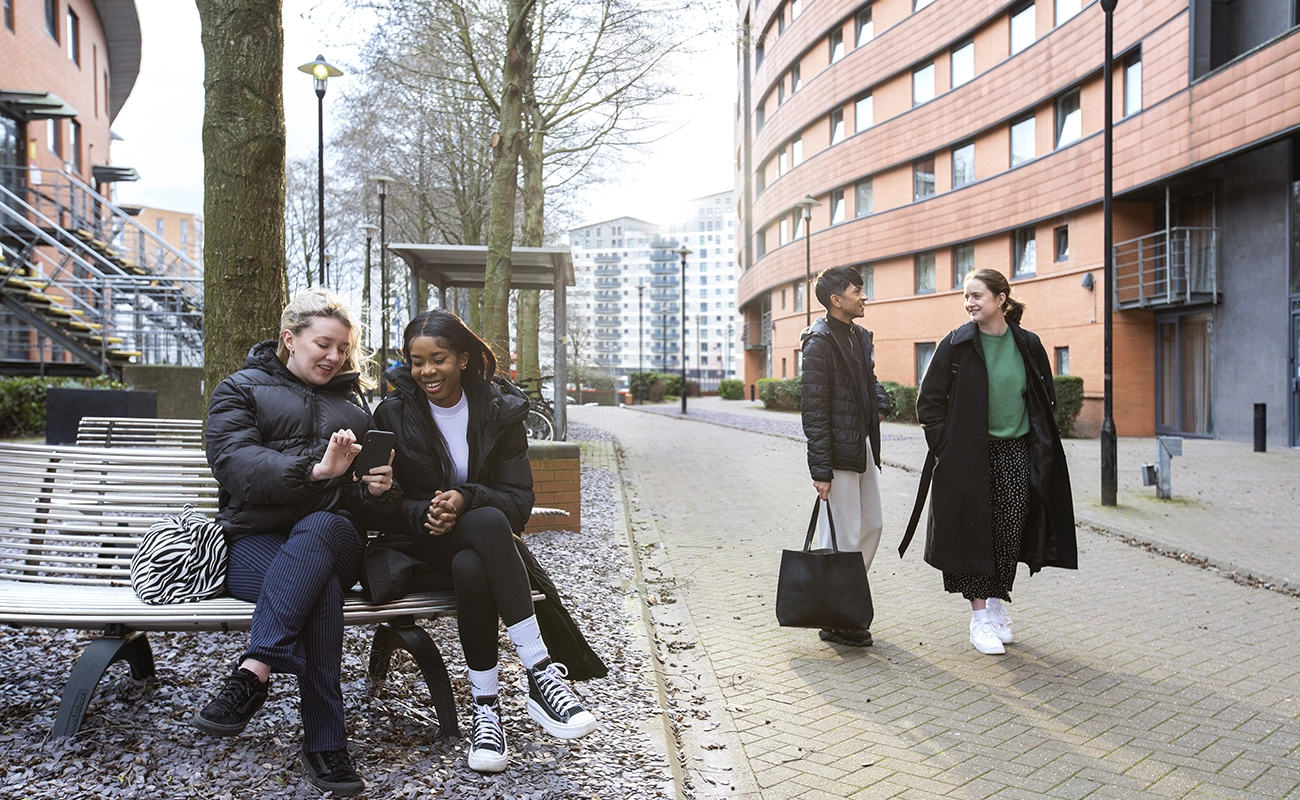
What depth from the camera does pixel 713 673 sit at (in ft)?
15.2

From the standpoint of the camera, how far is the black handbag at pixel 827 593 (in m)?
4.80

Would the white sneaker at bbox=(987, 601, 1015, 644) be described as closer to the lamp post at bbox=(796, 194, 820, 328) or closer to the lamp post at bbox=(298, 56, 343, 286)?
the lamp post at bbox=(298, 56, 343, 286)

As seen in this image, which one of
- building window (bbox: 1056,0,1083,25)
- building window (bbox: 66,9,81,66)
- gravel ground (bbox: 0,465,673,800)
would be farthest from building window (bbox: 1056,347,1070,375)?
building window (bbox: 66,9,81,66)

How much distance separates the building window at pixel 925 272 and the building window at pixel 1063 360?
675 cm

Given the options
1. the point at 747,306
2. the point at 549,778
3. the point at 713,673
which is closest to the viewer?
the point at 549,778

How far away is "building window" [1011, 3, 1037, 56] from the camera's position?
25.1 metres

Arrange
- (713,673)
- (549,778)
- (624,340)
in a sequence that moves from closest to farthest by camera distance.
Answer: (549,778)
(713,673)
(624,340)

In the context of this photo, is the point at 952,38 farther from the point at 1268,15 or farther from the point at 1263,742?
the point at 1263,742

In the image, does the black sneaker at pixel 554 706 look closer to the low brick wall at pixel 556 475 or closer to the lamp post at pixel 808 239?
the low brick wall at pixel 556 475

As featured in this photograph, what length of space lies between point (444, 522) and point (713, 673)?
174 centimetres

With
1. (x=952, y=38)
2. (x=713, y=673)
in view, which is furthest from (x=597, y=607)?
(x=952, y=38)

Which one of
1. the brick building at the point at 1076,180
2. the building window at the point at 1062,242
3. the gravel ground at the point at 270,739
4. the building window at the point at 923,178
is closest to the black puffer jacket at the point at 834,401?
the gravel ground at the point at 270,739

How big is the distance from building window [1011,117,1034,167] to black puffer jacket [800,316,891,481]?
22309mm

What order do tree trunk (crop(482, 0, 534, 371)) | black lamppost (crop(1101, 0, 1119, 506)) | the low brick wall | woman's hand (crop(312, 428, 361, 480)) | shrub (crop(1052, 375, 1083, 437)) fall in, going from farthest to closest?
1. shrub (crop(1052, 375, 1083, 437))
2. tree trunk (crop(482, 0, 534, 371))
3. black lamppost (crop(1101, 0, 1119, 506))
4. the low brick wall
5. woman's hand (crop(312, 428, 361, 480))
